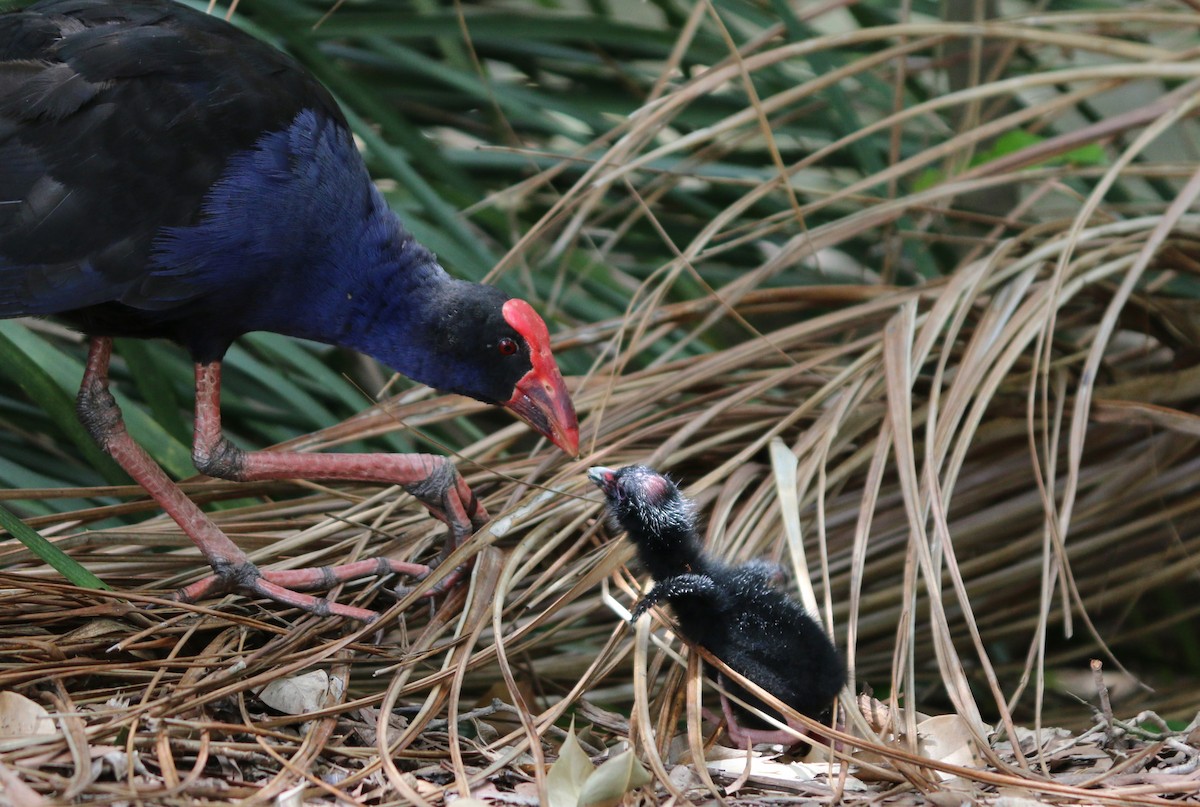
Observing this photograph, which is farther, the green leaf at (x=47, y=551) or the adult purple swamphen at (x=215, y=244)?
the adult purple swamphen at (x=215, y=244)

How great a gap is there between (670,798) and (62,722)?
800 millimetres

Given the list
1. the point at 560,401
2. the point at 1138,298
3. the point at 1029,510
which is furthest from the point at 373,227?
the point at 1138,298

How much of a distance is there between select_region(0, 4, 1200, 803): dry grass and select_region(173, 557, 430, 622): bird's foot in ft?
0.13

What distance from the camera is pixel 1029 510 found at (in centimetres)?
232

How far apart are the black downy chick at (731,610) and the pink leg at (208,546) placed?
453 millimetres

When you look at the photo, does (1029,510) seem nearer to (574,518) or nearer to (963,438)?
(963,438)

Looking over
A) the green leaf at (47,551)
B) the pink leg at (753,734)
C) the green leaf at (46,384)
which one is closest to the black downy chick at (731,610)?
the pink leg at (753,734)

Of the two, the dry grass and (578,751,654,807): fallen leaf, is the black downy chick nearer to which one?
the dry grass

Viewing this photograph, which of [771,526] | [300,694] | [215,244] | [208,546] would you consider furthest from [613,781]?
[215,244]

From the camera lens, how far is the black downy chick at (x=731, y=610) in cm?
173

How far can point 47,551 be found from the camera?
177 centimetres

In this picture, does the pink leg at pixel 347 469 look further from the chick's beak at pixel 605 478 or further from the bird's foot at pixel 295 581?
the chick's beak at pixel 605 478

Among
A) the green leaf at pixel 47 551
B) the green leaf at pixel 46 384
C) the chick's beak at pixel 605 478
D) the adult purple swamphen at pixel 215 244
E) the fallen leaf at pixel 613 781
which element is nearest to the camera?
the fallen leaf at pixel 613 781

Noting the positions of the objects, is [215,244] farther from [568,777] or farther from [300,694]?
[568,777]
